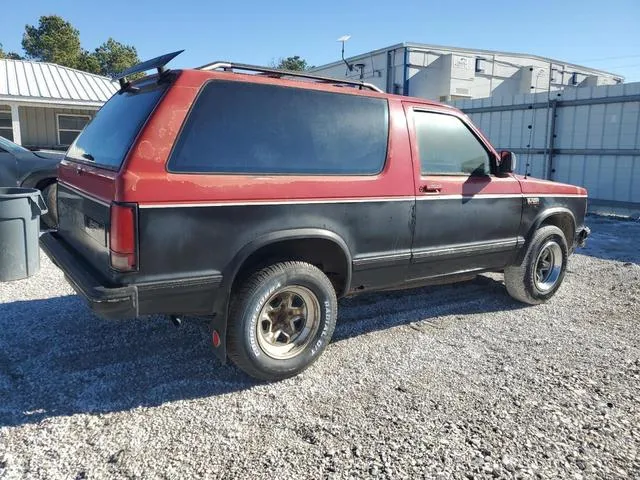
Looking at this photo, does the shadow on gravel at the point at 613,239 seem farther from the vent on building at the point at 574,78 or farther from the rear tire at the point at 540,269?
the vent on building at the point at 574,78

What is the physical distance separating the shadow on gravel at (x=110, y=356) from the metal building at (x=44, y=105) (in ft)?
42.3

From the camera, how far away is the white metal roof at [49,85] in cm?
1559

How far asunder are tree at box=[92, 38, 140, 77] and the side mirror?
150 ft

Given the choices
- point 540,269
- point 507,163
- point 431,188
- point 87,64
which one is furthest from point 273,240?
point 87,64

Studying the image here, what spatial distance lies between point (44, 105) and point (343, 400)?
1604cm

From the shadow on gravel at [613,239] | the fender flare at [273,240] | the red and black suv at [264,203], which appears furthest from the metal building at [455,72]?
the fender flare at [273,240]

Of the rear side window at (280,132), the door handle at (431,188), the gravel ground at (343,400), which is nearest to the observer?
the gravel ground at (343,400)

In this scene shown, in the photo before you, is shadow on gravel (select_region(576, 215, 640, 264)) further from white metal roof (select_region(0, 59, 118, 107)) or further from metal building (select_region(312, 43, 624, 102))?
white metal roof (select_region(0, 59, 118, 107))

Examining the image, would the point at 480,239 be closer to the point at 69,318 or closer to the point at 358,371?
the point at 358,371

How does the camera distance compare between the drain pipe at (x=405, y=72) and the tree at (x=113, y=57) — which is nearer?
the drain pipe at (x=405, y=72)

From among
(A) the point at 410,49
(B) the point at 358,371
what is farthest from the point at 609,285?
(A) the point at 410,49

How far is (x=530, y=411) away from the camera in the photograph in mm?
3207

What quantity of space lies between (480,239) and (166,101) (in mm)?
2914

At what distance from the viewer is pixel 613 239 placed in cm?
957
